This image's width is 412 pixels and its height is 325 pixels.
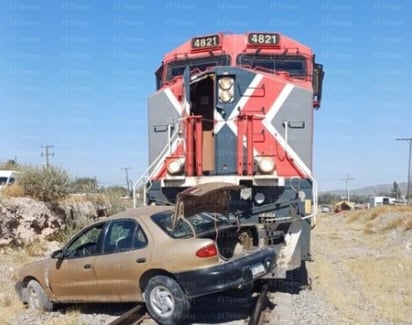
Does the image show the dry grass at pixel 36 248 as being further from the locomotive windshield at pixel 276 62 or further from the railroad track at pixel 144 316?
the locomotive windshield at pixel 276 62

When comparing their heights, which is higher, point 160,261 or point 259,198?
point 259,198

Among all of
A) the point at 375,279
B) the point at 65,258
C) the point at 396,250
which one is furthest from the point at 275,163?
the point at 396,250

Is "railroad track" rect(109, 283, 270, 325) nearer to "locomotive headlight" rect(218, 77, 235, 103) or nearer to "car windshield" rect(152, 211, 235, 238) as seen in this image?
"car windshield" rect(152, 211, 235, 238)

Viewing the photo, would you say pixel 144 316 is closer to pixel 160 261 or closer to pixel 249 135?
pixel 160 261

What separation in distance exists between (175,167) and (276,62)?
2980 millimetres

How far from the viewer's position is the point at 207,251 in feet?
21.4

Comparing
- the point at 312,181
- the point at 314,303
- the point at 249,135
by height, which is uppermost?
the point at 249,135

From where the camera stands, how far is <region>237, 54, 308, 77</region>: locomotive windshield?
9.62m

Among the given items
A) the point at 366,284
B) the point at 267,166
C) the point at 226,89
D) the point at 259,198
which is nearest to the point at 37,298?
the point at 259,198

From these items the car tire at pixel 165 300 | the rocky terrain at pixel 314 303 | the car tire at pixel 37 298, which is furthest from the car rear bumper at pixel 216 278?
the car tire at pixel 37 298

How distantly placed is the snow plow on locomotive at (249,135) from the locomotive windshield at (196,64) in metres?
0.03

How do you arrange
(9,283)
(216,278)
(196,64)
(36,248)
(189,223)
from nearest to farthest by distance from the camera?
(216,278)
(189,223)
(9,283)
(196,64)
(36,248)

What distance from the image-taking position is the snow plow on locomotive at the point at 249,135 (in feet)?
27.7

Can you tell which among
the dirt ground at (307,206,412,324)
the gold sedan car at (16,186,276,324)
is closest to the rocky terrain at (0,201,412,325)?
the dirt ground at (307,206,412,324)
